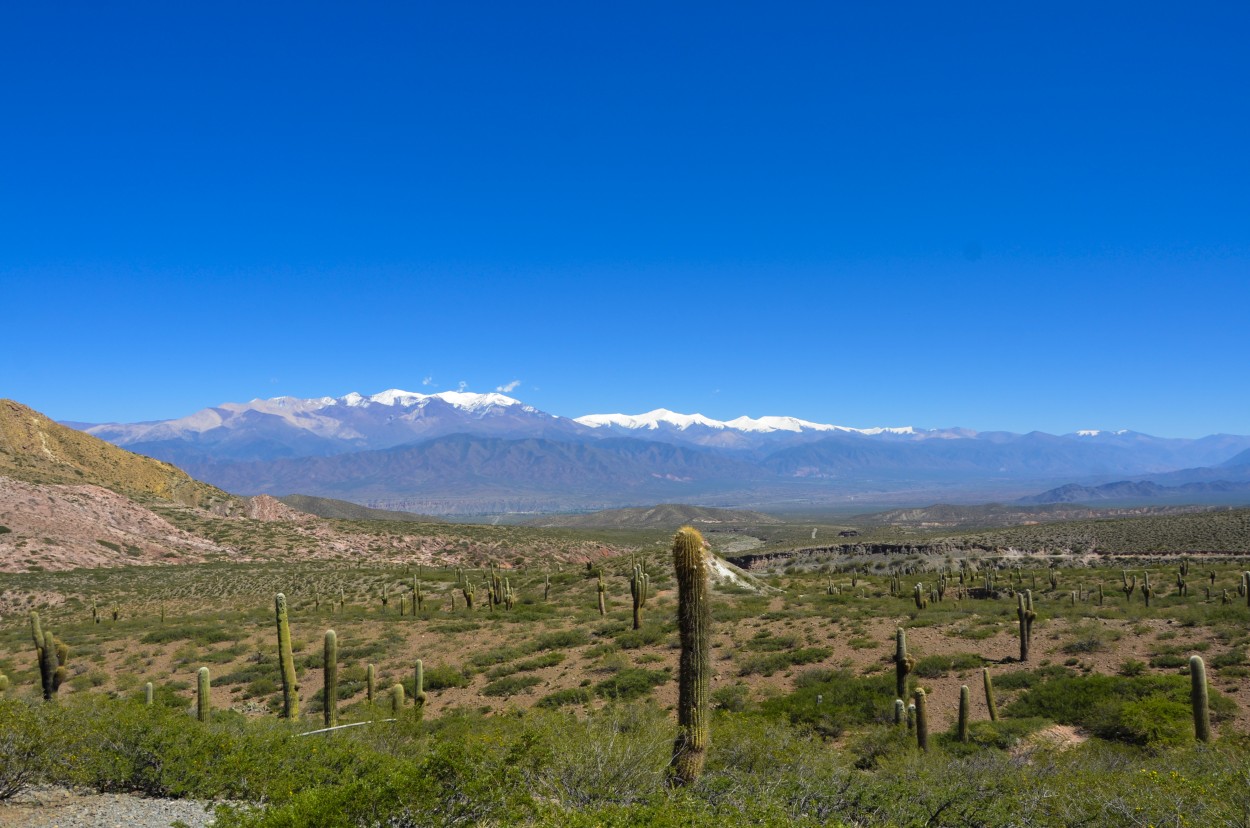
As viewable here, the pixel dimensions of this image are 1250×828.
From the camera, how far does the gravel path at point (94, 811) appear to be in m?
7.99

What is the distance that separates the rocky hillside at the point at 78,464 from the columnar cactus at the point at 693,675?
6531 cm

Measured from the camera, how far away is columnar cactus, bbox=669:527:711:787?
9.08 meters

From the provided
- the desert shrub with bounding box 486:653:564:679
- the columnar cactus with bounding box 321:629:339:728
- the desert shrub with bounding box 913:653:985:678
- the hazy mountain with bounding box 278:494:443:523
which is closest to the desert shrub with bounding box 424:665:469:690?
the desert shrub with bounding box 486:653:564:679

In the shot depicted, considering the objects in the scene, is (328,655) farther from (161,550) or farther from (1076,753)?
(161,550)

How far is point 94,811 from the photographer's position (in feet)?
27.5

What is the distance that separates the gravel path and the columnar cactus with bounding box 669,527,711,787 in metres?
5.76

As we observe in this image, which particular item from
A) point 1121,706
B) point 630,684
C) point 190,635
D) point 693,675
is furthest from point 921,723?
point 190,635

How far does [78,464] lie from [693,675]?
262 feet

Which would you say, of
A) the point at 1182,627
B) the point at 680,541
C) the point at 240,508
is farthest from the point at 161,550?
the point at 1182,627

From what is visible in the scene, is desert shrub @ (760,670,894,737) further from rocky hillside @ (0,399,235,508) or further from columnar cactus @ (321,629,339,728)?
rocky hillside @ (0,399,235,508)

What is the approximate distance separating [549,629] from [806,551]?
58.2 metres

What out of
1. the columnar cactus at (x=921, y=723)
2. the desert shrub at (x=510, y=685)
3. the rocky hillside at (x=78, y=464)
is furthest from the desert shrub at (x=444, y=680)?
the rocky hillside at (x=78, y=464)

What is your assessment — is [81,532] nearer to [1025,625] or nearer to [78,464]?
[78,464]

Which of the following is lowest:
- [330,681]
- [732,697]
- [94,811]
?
[732,697]
